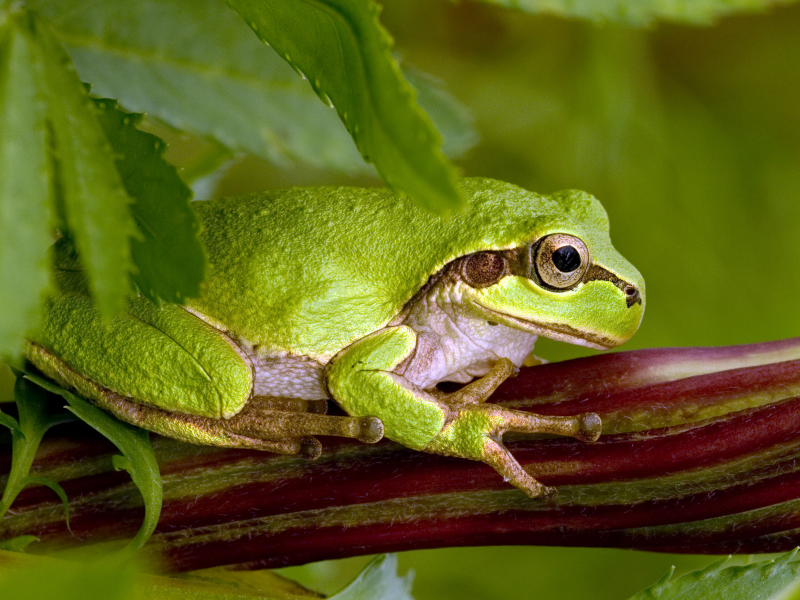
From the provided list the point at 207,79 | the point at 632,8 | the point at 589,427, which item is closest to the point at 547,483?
the point at 589,427

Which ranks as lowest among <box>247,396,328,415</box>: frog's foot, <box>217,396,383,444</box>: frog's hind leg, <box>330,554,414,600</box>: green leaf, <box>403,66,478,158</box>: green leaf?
<box>330,554,414,600</box>: green leaf

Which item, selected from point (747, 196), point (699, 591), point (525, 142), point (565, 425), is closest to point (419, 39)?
point (525, 142)

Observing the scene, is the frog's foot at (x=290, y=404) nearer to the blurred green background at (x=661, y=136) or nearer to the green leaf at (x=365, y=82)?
the green leaf at (x=365, y=82)

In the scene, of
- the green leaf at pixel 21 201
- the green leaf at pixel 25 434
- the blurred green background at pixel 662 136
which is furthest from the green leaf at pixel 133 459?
the blurred green background at pixel 662 136

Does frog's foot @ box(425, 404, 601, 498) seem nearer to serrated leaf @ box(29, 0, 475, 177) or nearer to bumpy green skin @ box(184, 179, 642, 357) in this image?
bumpy green skin @ box(184, 179, 642, 357)

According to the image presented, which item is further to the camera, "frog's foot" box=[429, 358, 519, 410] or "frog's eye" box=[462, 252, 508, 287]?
"frog's eye" box=[462, 252, 508, 287]

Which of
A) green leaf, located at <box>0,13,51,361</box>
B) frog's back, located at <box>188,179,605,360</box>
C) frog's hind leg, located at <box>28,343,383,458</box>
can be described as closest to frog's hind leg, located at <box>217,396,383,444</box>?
frog's hind leg, located at <box>28,343,383,458</box>
